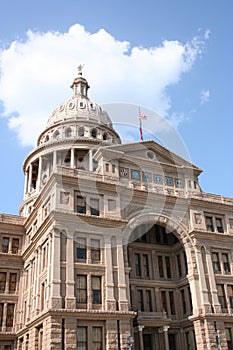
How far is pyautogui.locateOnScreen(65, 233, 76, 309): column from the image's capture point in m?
33.9

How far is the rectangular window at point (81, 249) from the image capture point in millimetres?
37250

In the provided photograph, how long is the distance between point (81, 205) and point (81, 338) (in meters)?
12.6

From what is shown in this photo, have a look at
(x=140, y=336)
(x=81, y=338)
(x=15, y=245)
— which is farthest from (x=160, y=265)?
(x=15, y=245)

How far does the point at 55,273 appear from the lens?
3444 centimetres

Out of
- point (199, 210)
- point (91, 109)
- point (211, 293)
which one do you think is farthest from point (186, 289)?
point (91, 109)

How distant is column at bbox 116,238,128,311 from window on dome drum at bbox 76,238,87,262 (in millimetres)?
3450


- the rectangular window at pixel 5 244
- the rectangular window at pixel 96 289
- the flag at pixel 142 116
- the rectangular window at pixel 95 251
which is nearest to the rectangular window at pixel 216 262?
the rectangular window at pixel 95 251

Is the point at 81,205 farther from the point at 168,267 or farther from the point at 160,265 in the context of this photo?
the point at 168,267

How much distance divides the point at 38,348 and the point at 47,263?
25.0 ft

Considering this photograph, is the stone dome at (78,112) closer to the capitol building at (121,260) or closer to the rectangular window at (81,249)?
the capitol building at (121,260)

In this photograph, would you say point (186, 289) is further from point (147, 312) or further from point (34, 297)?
point (34, 297)

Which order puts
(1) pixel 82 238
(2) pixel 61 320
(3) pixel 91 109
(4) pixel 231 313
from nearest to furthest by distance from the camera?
(2) pixel 61 320, (1) pixel 82 238, (4) pixel 231 313, (3) pixel 91 109

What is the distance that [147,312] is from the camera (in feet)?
138

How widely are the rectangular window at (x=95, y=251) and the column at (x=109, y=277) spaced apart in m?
0.79
